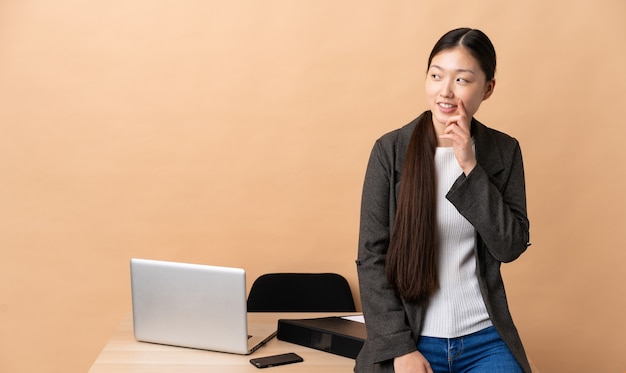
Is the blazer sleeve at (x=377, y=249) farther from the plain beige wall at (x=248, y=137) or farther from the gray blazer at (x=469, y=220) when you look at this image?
the plain beige wall at (x=248, y=137)

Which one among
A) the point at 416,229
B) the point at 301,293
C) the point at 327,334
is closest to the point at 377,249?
the point at 416,229

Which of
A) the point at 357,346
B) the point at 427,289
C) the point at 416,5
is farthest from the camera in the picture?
the point at 416,5

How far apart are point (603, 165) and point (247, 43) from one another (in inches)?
70.6

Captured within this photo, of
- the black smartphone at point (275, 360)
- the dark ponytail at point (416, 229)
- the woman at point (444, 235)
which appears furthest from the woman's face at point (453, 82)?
the black smartphone at point (275, 360)

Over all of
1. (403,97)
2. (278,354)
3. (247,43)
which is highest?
(247,43)

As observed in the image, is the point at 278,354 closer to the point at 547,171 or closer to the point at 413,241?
the point at 413,241

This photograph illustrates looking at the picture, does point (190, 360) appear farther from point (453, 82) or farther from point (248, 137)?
point (248, 137)

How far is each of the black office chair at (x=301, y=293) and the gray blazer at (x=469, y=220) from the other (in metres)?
1.13

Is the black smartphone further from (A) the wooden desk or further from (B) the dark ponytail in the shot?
(B) the dark ponytail

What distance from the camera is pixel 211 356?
7.60ft

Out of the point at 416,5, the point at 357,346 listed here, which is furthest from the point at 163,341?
the point at 416,5

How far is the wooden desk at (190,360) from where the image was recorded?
221 centimetres

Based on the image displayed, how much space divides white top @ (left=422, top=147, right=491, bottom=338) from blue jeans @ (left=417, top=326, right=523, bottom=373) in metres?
0.02

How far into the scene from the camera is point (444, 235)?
6.99 ft
